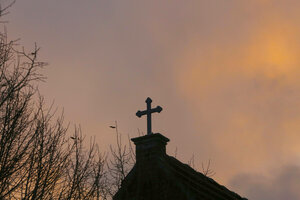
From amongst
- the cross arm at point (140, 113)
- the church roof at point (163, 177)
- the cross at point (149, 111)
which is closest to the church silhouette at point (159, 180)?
the church roof at point (163, 177)

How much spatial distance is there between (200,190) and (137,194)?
2.04m

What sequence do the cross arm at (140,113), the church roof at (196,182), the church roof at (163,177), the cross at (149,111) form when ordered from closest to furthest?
the church roof at (163,177) → the church roof at (196,182) → the cross at (149,111) → the cross arm at (140,113)

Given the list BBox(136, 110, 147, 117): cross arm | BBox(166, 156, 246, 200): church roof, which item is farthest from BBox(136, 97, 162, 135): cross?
BBox(166, 156, 246, 200): church roof

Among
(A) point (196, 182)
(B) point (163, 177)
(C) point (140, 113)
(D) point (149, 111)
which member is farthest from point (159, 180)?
(C) point (140, 113)

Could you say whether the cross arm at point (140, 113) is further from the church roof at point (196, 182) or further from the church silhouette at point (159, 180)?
the church roof at point (196, 182)

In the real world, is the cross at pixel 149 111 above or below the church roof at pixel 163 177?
above

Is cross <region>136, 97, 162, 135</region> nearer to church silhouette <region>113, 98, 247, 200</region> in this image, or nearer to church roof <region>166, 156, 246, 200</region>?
church silhouette <region>113, 98, 247, 200</region>

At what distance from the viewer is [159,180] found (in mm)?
13367

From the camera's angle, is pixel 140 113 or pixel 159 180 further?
pixel 140 113

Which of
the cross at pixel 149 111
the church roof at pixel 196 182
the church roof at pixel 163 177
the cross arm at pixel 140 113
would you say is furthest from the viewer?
the cross arm at pixel 140 113

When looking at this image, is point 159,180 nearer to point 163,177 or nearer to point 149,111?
point 163,177

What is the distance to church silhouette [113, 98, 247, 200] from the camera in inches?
506

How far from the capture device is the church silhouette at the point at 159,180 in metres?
12.9

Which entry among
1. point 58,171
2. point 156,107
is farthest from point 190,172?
point 58,171
